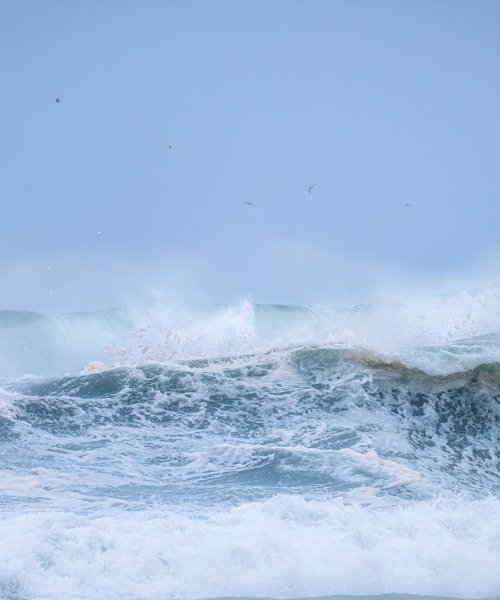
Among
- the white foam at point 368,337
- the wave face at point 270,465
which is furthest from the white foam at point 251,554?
the white foam at point 368,337

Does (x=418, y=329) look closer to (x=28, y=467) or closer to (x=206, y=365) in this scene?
(x=206, y=365)

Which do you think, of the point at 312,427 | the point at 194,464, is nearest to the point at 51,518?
the point at 194,464

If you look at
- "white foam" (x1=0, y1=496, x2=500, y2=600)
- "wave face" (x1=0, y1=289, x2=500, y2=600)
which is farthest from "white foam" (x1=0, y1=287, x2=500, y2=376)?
"white foam" (x1=0, y1=496, x2=500, y2=600)

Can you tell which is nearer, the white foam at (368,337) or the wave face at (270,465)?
the wave face at (270,465)

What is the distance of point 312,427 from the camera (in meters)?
11.9

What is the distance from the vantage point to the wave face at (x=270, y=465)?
654 centimetres

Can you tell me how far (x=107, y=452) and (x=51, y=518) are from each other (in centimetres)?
347

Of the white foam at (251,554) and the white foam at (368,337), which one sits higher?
the white foam at (368,337)

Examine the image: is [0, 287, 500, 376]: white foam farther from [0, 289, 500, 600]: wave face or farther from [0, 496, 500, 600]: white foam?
[0, 496, 500, 600]: white foam

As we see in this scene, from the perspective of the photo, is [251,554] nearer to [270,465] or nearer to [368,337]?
[270,465]

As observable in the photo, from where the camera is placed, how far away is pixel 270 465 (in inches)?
396

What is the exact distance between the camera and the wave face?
654 cm

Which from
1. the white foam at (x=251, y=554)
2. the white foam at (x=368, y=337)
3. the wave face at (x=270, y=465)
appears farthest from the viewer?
the white foam at (x=368, y=337)

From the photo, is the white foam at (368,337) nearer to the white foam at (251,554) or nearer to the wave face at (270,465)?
the wave face at (270,465)
